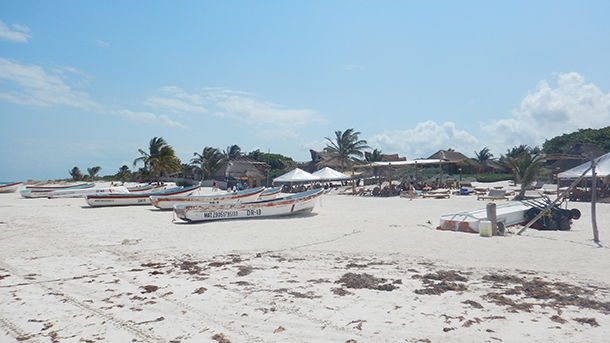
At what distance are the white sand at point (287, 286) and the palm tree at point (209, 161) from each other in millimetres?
38671

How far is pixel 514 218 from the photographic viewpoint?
13023 mm

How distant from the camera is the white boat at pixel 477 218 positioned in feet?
37.3

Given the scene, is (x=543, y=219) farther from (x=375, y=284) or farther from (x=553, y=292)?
(x=375, y=284)

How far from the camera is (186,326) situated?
4.64 m

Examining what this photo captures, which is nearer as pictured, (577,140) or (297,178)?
(297,178)

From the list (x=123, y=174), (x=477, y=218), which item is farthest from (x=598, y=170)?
(x=123, y=174)

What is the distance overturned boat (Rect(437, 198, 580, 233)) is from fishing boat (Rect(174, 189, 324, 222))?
5.51m

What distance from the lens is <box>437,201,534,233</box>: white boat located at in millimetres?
11359

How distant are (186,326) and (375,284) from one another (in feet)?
8.86

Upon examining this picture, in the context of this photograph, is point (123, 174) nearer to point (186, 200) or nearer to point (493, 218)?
point (186, 200)

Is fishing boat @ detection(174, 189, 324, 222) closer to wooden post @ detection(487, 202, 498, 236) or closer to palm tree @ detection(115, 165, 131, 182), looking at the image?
wooden post @ detection(487, 202, 498, 236)

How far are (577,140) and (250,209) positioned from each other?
52620 mm

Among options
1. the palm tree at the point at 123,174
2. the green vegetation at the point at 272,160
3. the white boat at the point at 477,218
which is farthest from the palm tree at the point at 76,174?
the white boat at the point at 477,218

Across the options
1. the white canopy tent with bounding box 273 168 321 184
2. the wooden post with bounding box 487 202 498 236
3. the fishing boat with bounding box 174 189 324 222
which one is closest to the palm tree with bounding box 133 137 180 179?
the white canopy tent with bounding box 273 168 321 184
